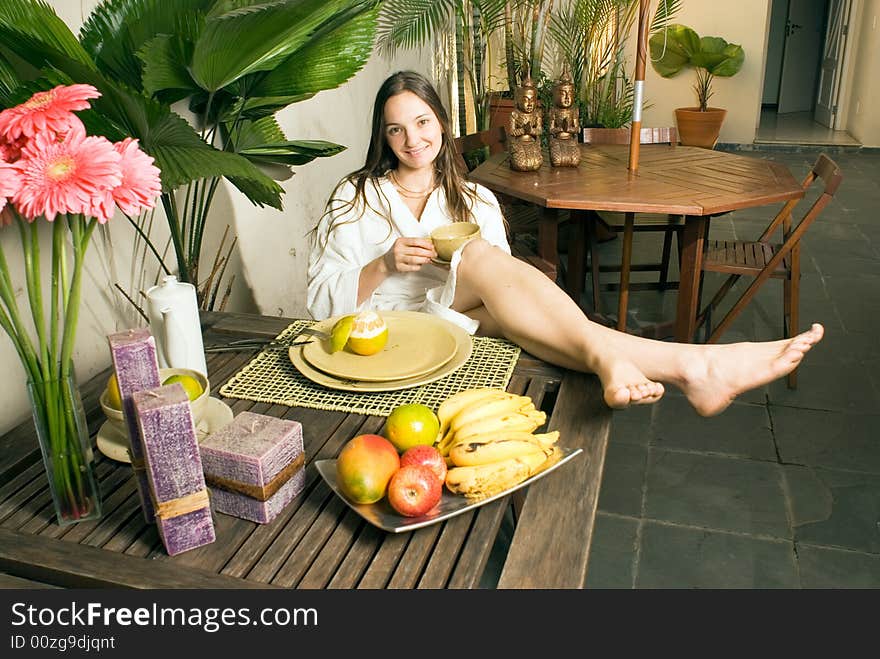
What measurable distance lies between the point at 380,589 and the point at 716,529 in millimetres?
1625

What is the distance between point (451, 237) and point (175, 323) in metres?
0.70

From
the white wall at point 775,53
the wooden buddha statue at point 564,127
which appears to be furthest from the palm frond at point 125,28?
the white wall at point 775,53

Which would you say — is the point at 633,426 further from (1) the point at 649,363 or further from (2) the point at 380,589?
(2) the point at 380,589

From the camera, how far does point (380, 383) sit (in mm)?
1556

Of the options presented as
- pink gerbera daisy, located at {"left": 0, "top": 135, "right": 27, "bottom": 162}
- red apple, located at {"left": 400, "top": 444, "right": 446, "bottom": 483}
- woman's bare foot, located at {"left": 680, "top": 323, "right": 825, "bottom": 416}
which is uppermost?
pink gerbera daisy, located at {"left": 0, "top": 135, "right": 27, "bottom": 162}

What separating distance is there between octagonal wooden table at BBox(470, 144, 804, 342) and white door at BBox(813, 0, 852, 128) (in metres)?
6.38

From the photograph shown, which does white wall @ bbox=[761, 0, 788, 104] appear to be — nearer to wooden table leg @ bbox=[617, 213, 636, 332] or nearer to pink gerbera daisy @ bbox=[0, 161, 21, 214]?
wooden table leg @ bbox=[617, 213, 636, 332]

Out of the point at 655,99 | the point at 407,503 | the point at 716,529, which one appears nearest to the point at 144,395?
the point at 407,503

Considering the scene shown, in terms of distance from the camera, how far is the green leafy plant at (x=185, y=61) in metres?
1.41

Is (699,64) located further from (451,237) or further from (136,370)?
(136,370)

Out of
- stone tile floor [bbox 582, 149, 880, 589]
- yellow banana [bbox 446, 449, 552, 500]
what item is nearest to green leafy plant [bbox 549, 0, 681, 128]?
stone tile floor [bbox 582, 149, 880, 589]

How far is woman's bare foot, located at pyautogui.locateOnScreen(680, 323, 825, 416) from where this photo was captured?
1710 mm

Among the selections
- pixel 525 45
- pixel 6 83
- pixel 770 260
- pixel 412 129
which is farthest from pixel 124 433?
pixel 525 45

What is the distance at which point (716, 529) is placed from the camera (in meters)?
2.34
